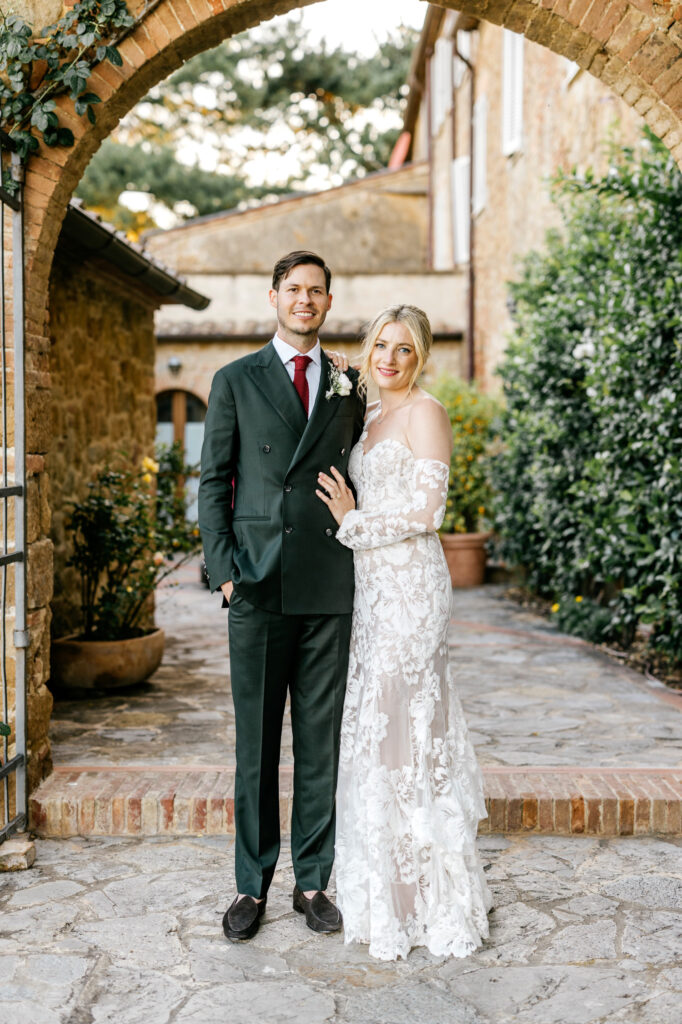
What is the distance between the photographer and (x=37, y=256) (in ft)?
13.1

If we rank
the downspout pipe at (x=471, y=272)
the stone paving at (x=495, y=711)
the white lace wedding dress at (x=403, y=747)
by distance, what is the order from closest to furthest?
1. the white lace wedding dress at (x=403, y=747)
2. the stone paving at (x=495, y=711)
3. the downspout pipe at (x=471, y=272)

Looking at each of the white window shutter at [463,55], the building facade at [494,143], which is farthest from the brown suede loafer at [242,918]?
the white window shutter at [463,55]

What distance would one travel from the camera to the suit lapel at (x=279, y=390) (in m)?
3.21

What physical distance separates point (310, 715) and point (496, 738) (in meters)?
2.06

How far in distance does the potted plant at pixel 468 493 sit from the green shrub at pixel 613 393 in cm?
233

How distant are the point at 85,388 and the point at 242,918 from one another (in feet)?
14.6

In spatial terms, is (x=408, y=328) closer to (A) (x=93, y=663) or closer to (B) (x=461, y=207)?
(A) (x=93, y=663)

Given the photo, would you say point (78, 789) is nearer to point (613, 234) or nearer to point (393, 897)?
point (393, 897)

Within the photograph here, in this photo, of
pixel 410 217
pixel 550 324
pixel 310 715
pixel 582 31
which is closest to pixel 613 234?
pixel 550 324

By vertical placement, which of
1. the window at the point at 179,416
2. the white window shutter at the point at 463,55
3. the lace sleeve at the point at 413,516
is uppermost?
the white window shutter at the point at 463,55

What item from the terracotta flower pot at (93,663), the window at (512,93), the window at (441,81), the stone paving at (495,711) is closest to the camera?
the stone paving at (495,711)

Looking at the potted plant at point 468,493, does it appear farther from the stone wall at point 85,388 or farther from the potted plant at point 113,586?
the potted plant at point 113,586

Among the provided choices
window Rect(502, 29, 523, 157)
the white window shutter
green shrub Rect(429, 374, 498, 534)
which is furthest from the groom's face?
the white window shutter

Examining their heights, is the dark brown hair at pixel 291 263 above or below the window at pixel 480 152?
below
